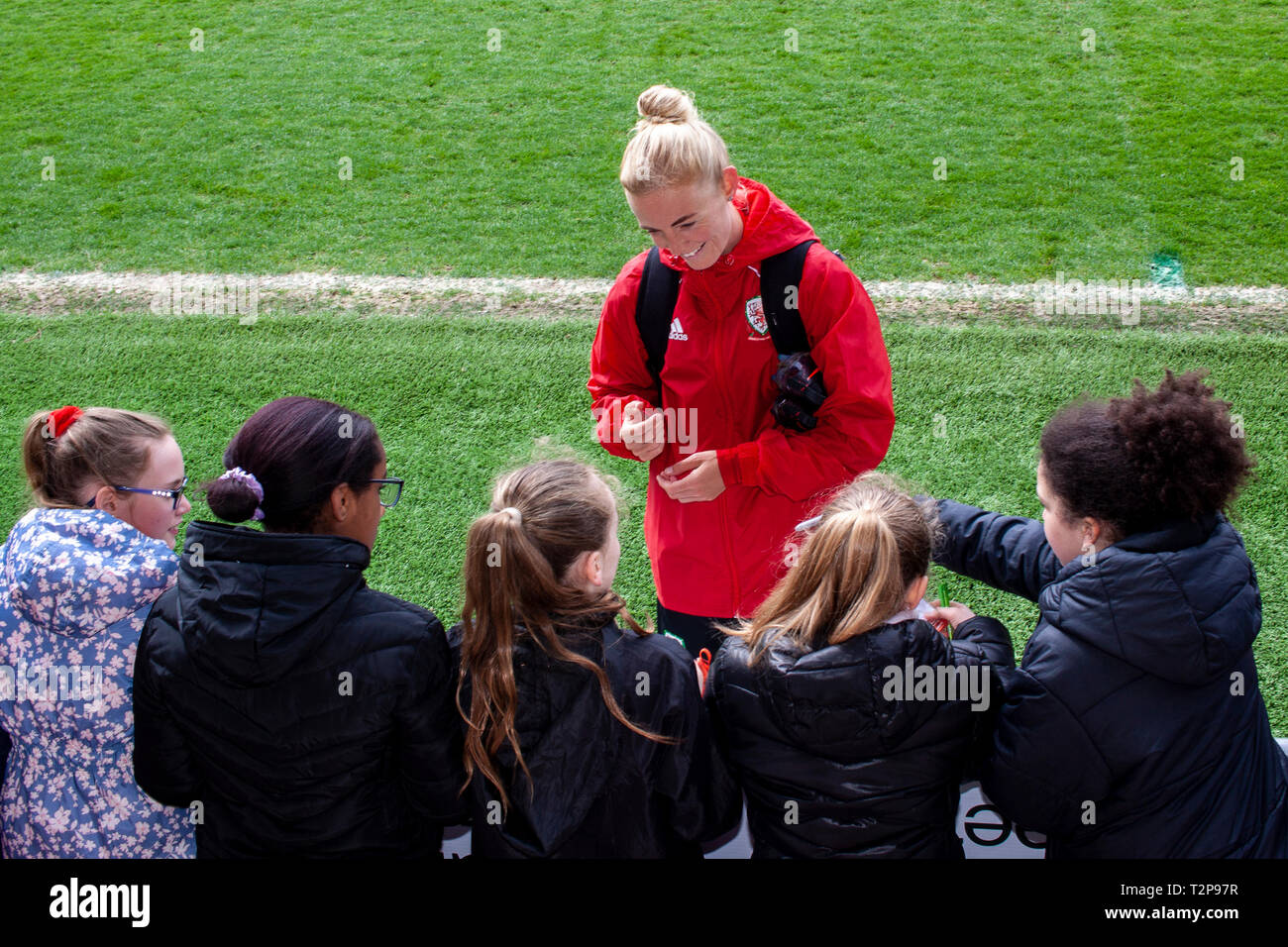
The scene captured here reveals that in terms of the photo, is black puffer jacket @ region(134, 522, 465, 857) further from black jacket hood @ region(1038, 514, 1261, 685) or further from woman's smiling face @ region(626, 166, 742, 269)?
black jacket hood @ region(1038, 514, 1261, 685)

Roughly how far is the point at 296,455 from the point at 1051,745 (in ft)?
4.89

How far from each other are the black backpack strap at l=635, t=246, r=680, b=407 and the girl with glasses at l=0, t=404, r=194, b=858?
1.15m

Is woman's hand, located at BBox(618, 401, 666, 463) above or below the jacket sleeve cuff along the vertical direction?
above

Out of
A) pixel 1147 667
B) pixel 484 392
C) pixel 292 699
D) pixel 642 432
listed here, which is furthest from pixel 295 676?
pixel 484 392

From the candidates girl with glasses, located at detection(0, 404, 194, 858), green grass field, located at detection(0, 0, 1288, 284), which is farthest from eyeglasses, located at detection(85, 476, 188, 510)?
green grass field, located at detection(0, 0, 1288, 284)

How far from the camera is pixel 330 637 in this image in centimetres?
185

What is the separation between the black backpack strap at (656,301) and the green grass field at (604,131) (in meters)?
3.35

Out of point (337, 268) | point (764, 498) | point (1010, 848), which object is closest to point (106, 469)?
point (764, 498)

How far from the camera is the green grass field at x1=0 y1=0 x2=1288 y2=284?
19.3 ft

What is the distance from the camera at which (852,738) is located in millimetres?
1816

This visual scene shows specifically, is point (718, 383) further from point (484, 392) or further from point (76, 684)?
point (484, 392)

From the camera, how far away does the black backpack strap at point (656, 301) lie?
7.98 feet

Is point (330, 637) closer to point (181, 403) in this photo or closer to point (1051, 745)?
point (1051, 745)

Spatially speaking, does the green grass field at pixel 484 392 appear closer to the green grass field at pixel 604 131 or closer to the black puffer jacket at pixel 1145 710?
the green grass field at pixel 604 131
